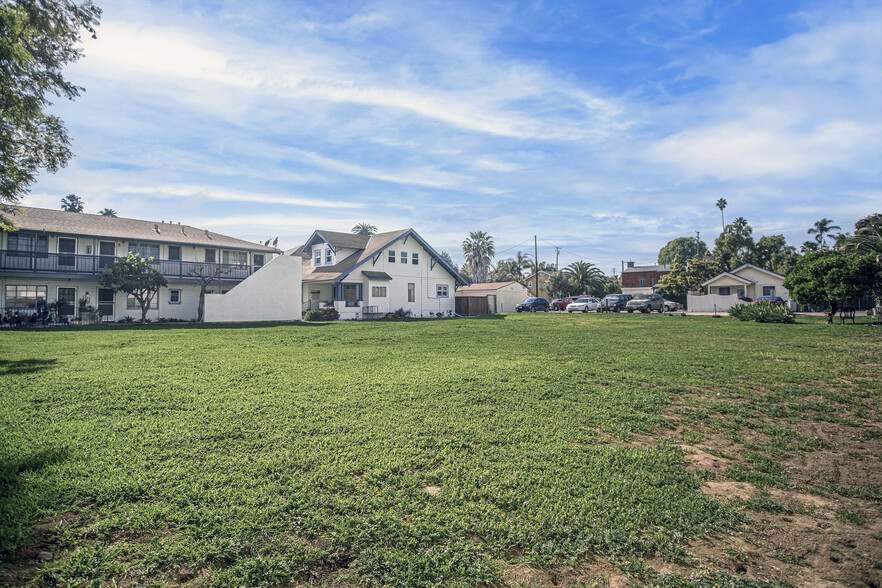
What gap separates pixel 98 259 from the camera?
27.1m

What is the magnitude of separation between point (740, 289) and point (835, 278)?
2486cm

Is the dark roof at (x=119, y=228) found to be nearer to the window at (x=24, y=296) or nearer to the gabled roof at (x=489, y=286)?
the window at (x=24, y=296)

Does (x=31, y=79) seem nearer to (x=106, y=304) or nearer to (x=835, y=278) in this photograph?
(x=106, y=304)

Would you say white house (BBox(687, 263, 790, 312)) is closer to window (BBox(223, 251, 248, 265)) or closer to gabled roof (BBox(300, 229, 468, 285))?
gabled roof (BBox(300, 229, 468, 285))

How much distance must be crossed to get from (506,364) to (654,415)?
15.1ft

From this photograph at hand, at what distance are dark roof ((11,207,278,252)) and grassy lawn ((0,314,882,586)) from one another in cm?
2224

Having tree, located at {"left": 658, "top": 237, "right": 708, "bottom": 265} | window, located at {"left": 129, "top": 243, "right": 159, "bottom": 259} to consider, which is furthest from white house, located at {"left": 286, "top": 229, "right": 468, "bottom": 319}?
tree, located at {"left": 658, "top": 237, "right": 708, "bottom": 265}

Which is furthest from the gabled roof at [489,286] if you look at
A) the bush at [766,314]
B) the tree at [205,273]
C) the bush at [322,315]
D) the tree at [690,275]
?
the tree at [205,273]

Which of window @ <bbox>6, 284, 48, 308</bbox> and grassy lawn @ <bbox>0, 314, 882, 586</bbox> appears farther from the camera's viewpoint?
window @ <bbox>6, 284, 48, 308</bbox>

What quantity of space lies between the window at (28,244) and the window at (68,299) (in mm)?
2529

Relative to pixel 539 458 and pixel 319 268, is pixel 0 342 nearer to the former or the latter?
pixel 539 458

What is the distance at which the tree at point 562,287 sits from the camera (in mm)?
63906

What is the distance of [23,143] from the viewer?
14938 mm

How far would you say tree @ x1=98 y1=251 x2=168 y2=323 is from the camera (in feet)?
80.3
